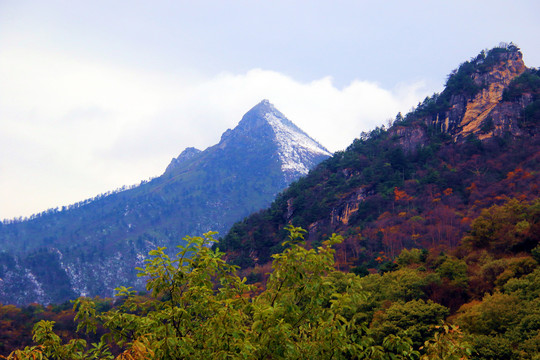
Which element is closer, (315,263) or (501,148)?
(315,263)

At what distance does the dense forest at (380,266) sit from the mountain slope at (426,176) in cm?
30

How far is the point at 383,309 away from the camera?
23.0 metres

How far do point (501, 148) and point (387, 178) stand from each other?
19.5 meters

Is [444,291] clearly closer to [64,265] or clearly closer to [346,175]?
[346,175]

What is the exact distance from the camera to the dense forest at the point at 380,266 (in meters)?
6.20

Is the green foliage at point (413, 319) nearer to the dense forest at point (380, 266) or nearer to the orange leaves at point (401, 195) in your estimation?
the dense forest at point (380, 266)

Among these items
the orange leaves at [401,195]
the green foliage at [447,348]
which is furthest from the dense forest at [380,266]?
the orange leaves at [401,195]

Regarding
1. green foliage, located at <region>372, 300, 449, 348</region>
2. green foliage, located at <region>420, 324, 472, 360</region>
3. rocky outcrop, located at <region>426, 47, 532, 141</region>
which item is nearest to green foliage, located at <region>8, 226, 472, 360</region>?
green foliage, located at <region>420, 324, 472, 360</region>

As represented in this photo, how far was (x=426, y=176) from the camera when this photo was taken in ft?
213

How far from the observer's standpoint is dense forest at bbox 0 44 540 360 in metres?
6.20

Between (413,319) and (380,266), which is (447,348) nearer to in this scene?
(413,319)

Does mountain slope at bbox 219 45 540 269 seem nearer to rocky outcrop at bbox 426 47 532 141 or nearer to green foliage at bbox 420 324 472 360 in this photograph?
rocky outcrop at bbox 426 47 532 141

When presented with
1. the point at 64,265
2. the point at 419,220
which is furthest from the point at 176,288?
the point at 64,265

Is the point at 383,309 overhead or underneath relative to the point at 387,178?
underneath
